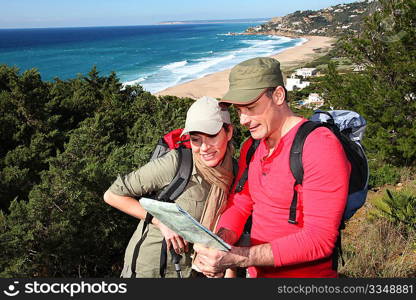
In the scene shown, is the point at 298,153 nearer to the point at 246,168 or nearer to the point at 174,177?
the point at 246,168

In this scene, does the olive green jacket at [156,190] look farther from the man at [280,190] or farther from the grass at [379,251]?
the grass at [379,251]

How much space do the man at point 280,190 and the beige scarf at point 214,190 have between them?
170 mm

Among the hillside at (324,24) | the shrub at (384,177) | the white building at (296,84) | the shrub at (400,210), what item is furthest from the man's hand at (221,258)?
the hillside at (324,24)

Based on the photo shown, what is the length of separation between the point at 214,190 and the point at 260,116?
1.89ft

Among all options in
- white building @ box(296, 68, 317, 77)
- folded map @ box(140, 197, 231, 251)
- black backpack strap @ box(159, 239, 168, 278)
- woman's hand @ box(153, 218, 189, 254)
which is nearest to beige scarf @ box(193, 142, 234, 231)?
woman's hand @ box(153, 218, 189, 254)

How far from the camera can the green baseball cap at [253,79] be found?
1.70 meters

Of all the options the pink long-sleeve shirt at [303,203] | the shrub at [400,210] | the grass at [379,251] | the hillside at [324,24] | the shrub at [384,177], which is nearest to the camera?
the pink long-sleeve shirt at [303,203]

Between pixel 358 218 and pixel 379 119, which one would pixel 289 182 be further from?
pixel 379 119

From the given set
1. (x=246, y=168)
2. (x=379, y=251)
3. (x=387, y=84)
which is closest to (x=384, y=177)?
(x=387, y=84)

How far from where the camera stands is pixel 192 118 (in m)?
2.05

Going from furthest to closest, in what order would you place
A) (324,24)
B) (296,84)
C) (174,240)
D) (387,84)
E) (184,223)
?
(324,24), (296,84), (387,84), (174,240), (184,223)

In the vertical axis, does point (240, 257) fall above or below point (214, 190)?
below

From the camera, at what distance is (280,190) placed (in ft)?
5.55

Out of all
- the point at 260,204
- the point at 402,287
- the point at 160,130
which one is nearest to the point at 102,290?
the point at 260,204
